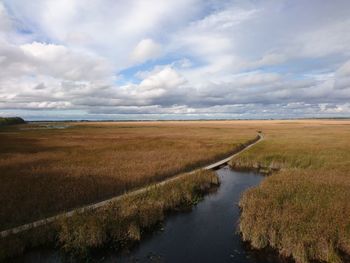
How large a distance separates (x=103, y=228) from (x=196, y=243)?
4230mm

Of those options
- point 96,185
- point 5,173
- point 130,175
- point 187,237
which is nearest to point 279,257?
point 187,237

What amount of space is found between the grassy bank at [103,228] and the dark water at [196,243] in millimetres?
561

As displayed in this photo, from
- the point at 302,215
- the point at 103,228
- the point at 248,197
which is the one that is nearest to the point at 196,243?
the point at 103,228

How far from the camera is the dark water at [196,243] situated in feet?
39.2

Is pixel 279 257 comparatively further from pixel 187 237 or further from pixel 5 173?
pixel 5 173

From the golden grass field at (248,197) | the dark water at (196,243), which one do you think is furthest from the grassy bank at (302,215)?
the dark water at (196,243)

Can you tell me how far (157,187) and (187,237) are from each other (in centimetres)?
638

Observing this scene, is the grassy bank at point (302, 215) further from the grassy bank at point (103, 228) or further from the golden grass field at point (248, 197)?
the grassy bank at point (103, 228)

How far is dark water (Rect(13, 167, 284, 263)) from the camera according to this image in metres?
12.0

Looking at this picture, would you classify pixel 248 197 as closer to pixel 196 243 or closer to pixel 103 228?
pixel 196 243

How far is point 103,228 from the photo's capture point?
43.4 ft

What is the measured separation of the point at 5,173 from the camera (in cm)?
2433

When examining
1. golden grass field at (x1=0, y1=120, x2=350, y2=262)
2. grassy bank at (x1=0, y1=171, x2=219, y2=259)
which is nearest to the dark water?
grassy bank at (x1=0, y1=171, x2=219, y2=259)

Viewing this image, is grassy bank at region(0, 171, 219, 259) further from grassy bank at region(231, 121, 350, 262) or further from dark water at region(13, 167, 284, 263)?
grassy bank at region(231, 121, 350, 262)
